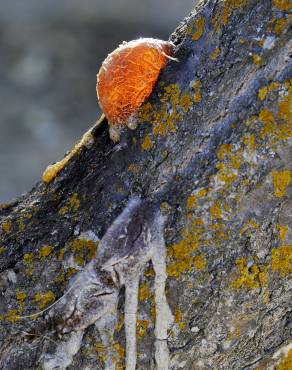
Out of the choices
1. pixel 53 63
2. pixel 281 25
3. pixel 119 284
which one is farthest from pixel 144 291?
pixel 53 63

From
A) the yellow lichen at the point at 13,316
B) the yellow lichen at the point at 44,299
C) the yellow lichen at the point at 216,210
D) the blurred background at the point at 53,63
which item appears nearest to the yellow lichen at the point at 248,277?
the yellow lichen at the point at 216,210

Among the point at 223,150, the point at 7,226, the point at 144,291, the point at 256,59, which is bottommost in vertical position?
the point at 144,291

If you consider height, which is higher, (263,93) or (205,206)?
(263,93)

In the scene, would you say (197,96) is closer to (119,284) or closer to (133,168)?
(133,168)

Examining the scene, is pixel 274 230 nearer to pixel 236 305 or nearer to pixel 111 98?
pixel 236 305

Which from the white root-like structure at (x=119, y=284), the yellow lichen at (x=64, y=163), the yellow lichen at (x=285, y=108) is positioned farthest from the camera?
the yellow lichen at (x=64, y=163)

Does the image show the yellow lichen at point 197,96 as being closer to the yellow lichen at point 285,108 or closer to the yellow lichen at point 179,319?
the yellow lichen at point 285,108
